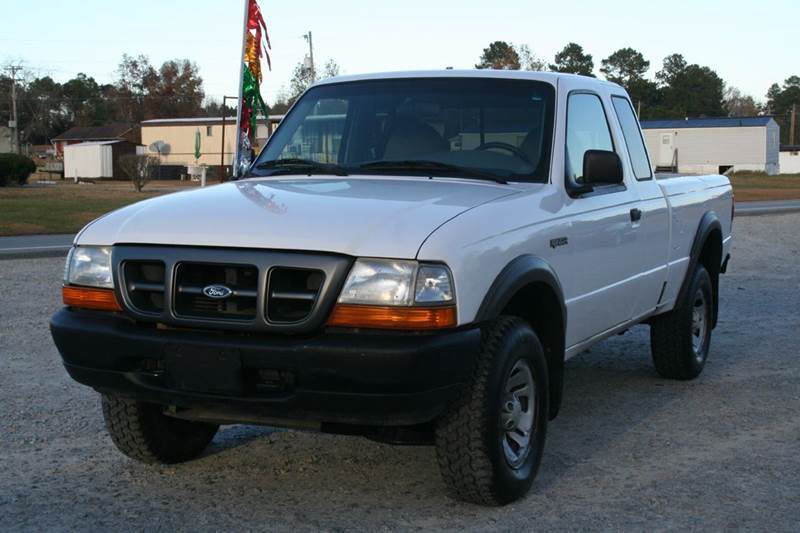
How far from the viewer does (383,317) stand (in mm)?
4117

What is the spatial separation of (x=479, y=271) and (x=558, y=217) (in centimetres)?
99

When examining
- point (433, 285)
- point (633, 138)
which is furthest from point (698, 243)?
point (433, 285)

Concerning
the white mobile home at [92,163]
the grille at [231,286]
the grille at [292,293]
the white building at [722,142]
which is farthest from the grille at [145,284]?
the white building at [722,142]

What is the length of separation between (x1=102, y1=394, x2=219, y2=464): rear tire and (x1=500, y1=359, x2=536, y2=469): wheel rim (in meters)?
1.63

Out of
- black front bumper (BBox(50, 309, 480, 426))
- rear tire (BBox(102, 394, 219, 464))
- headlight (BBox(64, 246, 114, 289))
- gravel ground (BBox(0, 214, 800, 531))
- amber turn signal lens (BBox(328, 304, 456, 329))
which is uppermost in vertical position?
headlight (BBox(64, 246, 114, 289))

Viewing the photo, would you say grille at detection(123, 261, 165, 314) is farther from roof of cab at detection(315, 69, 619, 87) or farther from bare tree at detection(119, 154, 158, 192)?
bare tree at detection(119, 154, 158, 192)

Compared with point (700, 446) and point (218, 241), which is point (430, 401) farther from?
point (700, 446)

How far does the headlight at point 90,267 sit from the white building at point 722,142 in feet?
233

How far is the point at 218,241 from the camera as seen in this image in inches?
169

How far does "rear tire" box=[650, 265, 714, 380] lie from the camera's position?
746cm

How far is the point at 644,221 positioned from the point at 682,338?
54.3 inches

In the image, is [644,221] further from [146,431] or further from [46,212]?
[46,212]

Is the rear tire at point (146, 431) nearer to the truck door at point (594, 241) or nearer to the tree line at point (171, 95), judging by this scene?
the truck door at point (594, 241)

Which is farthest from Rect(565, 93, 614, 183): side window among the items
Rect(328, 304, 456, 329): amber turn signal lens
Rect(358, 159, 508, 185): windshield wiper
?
Rect(328, 304, 456, 329): amber turn signal lens
